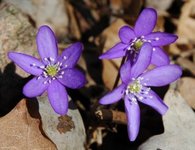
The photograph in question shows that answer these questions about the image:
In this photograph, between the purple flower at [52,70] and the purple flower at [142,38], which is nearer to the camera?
the purple flower at [52,70]

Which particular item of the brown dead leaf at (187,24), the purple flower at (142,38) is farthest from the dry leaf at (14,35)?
the brown dead leaf at (187,24)

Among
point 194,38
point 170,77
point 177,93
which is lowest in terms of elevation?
point 194,38

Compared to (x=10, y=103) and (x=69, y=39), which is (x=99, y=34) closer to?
(x=69, y=39)

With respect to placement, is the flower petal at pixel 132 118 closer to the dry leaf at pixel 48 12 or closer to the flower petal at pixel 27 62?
the flower petal at pixel 27 62

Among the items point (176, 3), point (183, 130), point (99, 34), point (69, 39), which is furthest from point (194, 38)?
point (183, 130)

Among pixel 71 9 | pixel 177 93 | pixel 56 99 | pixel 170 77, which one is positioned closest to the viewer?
pixel 56 99

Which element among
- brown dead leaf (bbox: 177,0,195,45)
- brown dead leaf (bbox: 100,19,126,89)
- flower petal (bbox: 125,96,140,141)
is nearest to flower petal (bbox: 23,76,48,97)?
flower petal (bbox: 125,96,140,141)

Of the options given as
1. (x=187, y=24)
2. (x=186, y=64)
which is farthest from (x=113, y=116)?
(x=187, y=24)

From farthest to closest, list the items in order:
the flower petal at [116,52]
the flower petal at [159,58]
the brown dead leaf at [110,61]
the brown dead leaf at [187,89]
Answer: the brown dead leaf at [110,61]
the brown dead leaf at [187,89]
the flower petal at [159,58]
the flower petal at [116,52]
